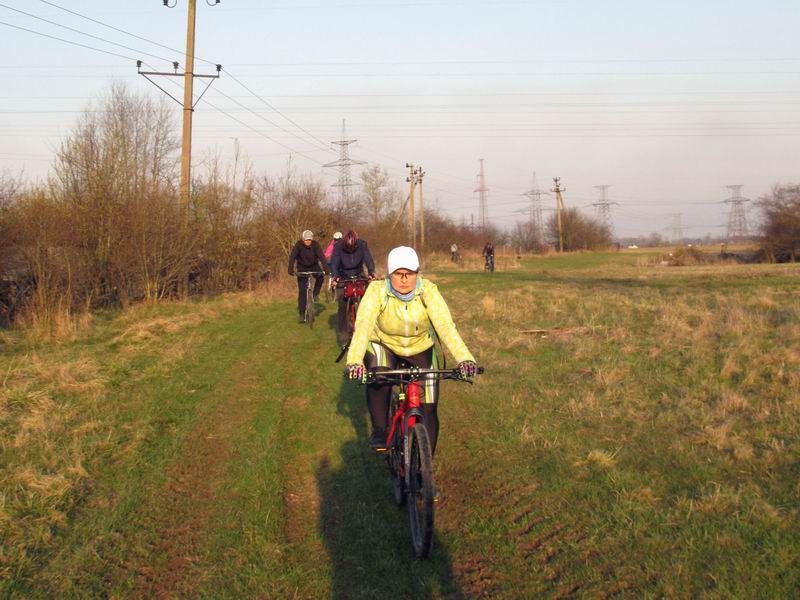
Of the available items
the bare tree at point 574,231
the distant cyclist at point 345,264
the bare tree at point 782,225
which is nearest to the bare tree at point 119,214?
the distant cyclist at point 345,264

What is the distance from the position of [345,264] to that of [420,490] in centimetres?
769

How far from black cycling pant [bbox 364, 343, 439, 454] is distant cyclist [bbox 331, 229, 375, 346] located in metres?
6.34

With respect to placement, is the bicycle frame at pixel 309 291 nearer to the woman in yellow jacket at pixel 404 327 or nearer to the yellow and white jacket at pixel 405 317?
the woman in yellow jacket at pixel 404 327

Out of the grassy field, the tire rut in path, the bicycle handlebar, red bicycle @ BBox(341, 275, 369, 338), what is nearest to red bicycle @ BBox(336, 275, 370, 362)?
red bicycle @ BBox(341, 275, 369, 338)

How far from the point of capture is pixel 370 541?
4609 mm

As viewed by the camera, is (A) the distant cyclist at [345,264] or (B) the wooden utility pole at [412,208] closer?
(A) the distant cyclist at [345,264]

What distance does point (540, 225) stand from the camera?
8588cm

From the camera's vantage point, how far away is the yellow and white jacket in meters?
5.04

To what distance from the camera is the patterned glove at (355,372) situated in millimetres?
4645

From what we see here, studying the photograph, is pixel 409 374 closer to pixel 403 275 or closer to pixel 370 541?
pixel 403 275

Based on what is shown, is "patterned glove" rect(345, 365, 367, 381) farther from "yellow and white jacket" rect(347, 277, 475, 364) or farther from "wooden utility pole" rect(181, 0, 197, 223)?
"wooden utility pole" rect(181, 0, 197, 223)

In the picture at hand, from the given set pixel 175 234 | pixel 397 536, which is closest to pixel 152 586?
pixel 397 536

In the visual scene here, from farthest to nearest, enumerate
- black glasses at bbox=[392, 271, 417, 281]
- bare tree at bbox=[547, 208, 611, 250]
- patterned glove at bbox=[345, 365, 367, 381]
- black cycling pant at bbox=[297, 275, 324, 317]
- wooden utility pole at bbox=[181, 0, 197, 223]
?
bare tree at bbox=[547, 208, 611, 250]
wooden utility pole at bbox=[181, 0, 197, 223]
black cycling pant at bbox=[297, 275, 324, 317]
black glasses at bbox=[392, 271, 417, 281]
patterned glove at bbox=[345, 365, 367, 381]

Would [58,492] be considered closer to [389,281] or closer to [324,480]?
[324,480]
